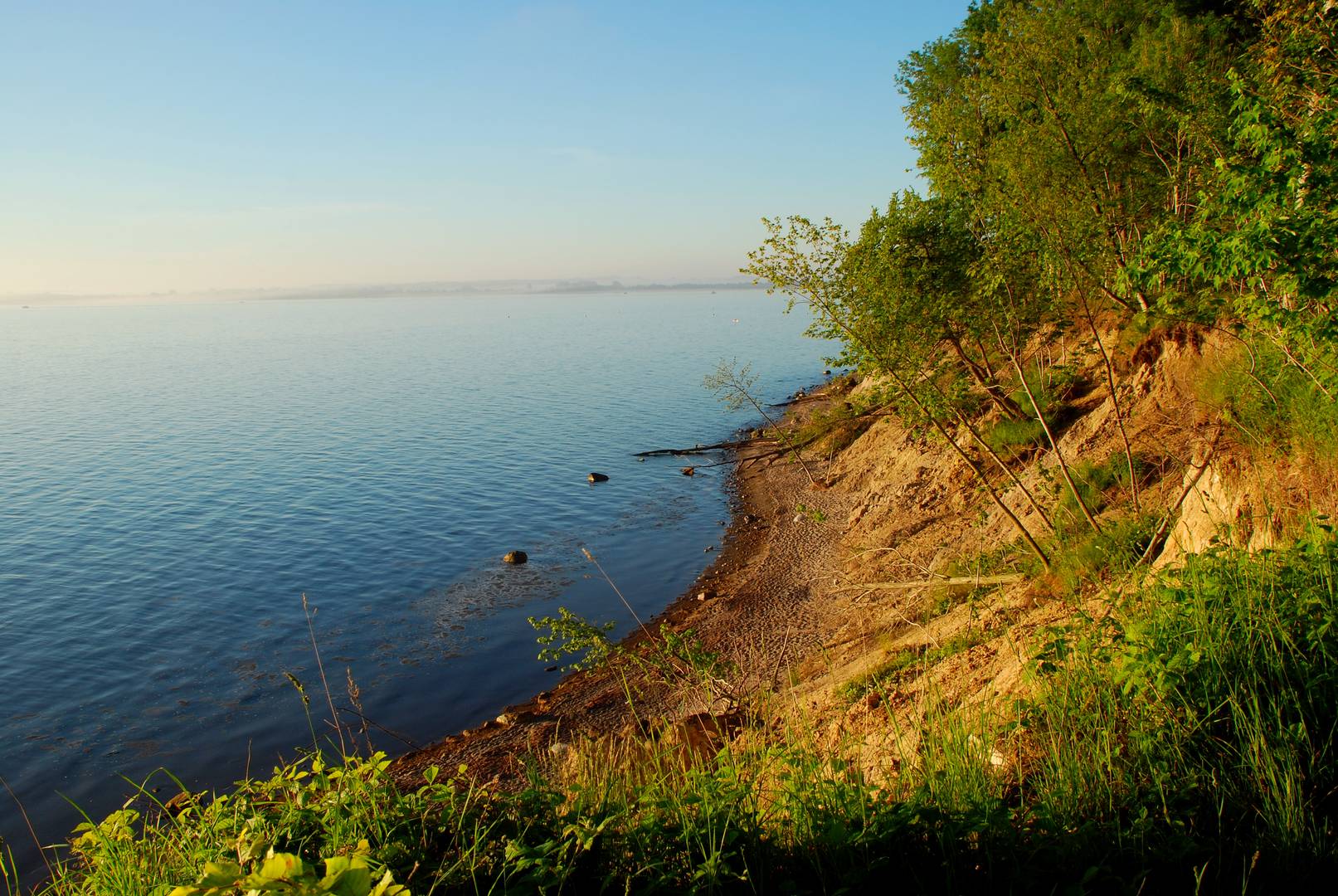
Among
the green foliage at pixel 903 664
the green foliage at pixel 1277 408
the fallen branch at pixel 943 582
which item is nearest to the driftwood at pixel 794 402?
the fallen branch at pixel 943 582

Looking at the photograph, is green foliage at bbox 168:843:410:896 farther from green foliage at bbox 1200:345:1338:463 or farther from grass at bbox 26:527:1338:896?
green foliage at bbox 1200:345:1338:463

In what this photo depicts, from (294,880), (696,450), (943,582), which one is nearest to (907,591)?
(943,582)

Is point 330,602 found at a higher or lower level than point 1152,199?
lower

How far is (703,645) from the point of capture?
63.3ft

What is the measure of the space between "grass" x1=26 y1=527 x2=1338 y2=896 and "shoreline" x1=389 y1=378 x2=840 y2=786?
272 cm

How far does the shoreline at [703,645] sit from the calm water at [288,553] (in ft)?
3.33

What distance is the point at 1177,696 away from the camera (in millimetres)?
5570

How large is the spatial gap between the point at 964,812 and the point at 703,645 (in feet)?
48.6

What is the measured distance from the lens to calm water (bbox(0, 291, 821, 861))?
18.1 meters

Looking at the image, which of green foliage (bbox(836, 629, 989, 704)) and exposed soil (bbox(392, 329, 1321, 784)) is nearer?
exposed soil (bbox(392, 329, 1321, 784))

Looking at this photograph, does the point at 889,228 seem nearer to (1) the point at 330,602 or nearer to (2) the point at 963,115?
(2) the point at 963,115

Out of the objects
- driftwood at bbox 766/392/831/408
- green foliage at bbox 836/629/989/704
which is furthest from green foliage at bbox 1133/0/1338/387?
driftwood at bbox 766/392/831/408

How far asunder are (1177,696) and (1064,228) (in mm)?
8555

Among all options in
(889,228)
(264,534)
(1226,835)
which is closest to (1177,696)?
(1226,835)
